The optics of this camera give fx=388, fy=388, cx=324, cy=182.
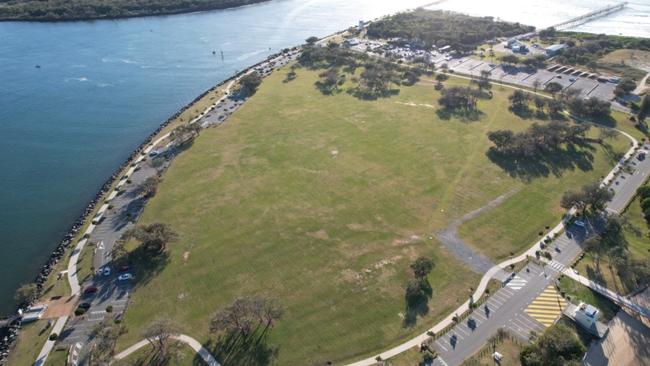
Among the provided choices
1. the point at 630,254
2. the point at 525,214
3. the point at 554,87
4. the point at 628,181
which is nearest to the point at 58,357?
the point at 525,214

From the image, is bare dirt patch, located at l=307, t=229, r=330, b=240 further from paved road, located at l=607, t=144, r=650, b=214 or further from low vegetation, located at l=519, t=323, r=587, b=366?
paved road, located at l=607, t=144, r=650, b=214

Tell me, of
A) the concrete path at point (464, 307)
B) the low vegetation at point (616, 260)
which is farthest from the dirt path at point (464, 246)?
the low vegetation at point (616, 260)

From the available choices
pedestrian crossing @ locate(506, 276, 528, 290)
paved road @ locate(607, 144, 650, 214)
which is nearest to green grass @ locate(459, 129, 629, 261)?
paved road @ locate(607, 144, 650, 214)

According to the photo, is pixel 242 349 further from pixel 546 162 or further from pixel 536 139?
pixel 536 139

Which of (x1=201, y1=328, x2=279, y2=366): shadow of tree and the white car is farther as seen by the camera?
the white car

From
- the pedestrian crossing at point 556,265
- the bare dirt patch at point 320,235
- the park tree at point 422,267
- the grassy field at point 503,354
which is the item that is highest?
the park tree at point 422,267

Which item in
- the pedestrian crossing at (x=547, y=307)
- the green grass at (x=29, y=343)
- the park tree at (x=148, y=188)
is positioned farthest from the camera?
the park tree at (x=148, y=188)

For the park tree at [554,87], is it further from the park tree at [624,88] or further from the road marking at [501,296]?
the road marking at [501,296]
